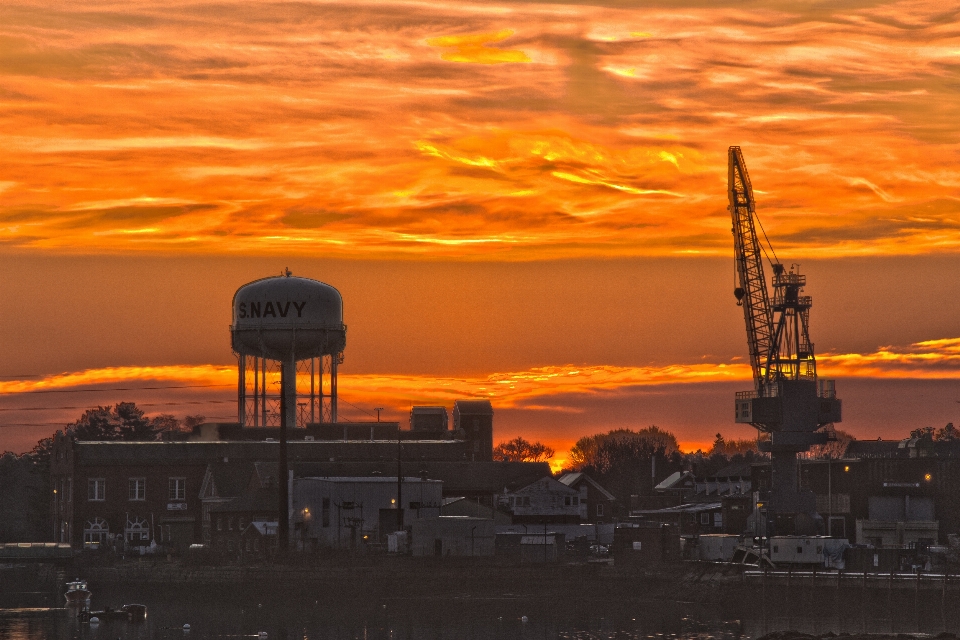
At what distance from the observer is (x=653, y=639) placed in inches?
3297

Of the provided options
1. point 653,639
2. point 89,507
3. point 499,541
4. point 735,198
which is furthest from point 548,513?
point 653,639

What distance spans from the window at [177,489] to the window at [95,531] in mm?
6865

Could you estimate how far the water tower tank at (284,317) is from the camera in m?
142

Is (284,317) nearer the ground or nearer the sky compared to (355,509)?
nearer the sky

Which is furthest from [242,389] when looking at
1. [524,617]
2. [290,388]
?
[524,617]

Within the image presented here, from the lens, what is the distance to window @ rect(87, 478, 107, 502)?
152375 millimetres

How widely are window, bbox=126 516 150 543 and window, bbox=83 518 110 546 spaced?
6.82 feet

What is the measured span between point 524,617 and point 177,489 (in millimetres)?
69007

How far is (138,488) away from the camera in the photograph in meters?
154

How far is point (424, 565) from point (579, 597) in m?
13.2

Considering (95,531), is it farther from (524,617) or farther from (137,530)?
(524,617)

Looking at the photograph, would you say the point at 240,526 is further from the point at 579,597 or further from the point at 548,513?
the point at 579,597

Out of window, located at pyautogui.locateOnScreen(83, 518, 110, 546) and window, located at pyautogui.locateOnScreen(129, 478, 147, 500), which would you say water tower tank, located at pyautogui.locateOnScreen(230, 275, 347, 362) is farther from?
window, located at pyautogui.locateOnScreen(83, 518, 110, 546)

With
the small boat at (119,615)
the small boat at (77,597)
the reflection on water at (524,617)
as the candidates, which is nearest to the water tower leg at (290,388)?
the small boat at (77,597)
